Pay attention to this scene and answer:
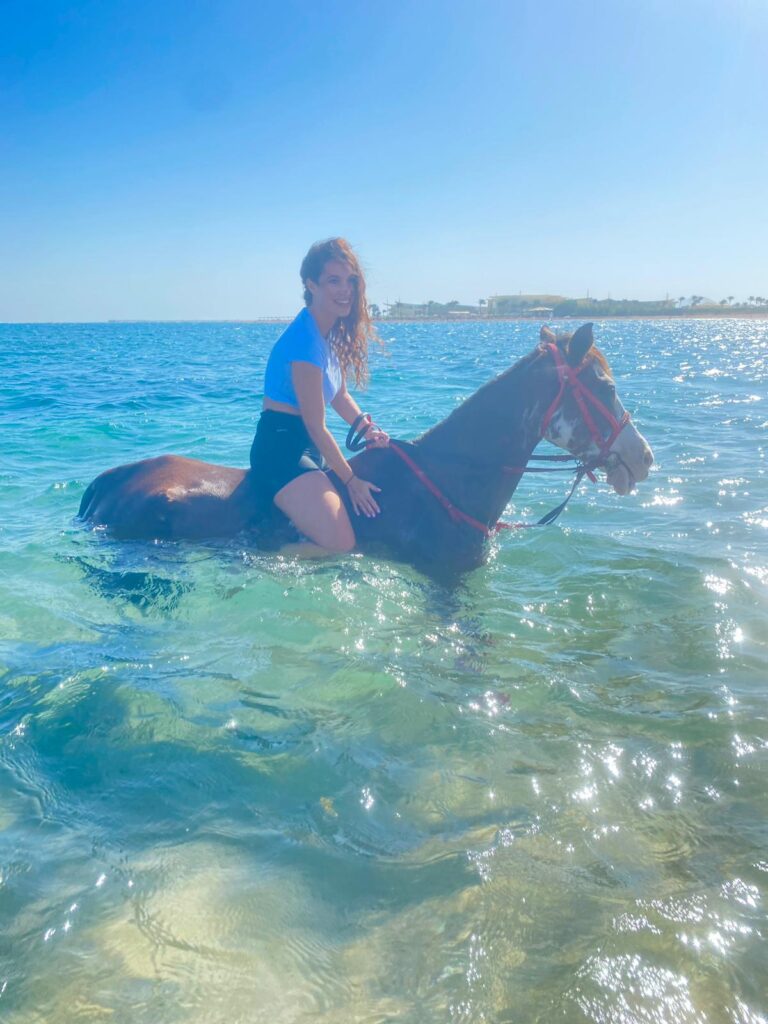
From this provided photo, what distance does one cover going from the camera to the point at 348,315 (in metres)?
5.30

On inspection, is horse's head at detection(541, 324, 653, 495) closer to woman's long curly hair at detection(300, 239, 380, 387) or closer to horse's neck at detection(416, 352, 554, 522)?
horse's neck at detection(416, 352, 554, 522)

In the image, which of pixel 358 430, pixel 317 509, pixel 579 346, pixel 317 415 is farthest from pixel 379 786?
pixel 579 346

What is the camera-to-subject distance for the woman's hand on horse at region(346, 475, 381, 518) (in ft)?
16.8

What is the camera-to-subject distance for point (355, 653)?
174 inches

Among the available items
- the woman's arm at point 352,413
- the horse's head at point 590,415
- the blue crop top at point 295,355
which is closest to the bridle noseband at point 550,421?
the horse's head at point 590,415

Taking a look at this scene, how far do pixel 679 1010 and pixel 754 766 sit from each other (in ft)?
5.06

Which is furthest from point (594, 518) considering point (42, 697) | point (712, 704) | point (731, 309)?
point (731, 309)

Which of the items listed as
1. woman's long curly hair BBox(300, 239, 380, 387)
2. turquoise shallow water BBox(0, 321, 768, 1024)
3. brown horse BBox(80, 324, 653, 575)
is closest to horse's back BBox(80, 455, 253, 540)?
brown horse BBox(80, 324, 653, 575)

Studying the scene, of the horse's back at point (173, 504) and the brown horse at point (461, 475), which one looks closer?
the brown horse at point (461, 475)

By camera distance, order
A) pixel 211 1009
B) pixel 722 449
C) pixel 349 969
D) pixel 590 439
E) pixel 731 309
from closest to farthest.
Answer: pixel 211 1009, pixel 349 969, pixel 590 439, pixel 722 449, pixel 731 309

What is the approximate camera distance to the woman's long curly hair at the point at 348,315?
16.5 ft

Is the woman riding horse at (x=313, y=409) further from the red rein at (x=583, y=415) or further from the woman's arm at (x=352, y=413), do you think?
the red rein at (x=583, y=415)

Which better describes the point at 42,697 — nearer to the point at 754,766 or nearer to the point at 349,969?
the point at 349,969

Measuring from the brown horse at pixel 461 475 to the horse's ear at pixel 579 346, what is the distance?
0.02 metres
